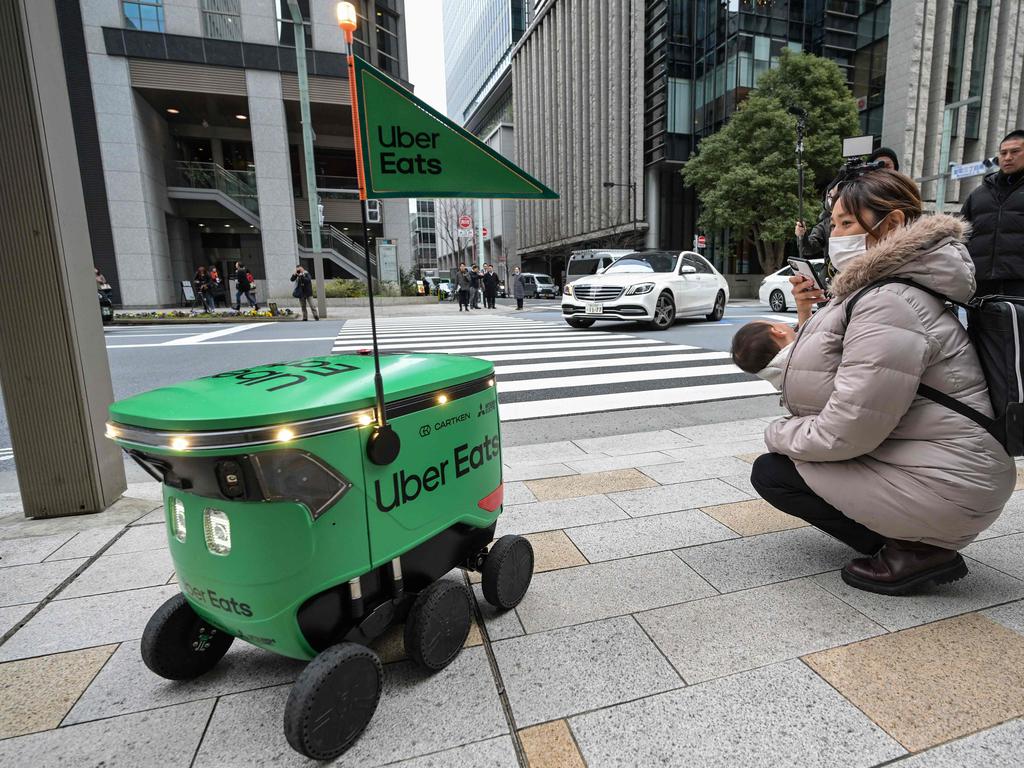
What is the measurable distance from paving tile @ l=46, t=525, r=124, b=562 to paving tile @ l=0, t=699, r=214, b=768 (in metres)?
1.22

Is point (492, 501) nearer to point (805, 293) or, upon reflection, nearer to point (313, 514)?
point (313, 514)

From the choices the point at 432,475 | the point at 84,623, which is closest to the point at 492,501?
the point at 432,475

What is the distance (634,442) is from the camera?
14.3 feet

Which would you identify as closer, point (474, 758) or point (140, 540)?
point (474, 758)

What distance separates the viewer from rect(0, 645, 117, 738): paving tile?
155cm

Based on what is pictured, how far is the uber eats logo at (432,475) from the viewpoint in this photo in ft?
4.90

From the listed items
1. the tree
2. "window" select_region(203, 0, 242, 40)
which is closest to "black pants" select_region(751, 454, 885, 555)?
the tree

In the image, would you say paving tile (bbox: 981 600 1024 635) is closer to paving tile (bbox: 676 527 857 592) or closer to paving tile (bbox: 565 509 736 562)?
paving tile (bbox: 676 527 857 592)

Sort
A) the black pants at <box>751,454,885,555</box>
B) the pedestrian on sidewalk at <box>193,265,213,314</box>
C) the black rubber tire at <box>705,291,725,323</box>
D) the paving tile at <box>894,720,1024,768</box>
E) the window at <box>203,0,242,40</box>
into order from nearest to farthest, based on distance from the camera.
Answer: the paving tile at <box>894,720,1024,768</box> < the black pants at <box>751,454,885,555</box> < the black rubber tire at <box>705,291,725,323</box> < the pedestrian on sidewalk at <box>193,265,213,314</box> < the window at <box>203,0,242,40</box>

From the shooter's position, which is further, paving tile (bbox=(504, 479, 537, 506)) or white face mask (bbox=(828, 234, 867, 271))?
paving tile (bbox=(504, 479, 537, 506))

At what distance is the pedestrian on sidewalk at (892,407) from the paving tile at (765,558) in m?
0.21

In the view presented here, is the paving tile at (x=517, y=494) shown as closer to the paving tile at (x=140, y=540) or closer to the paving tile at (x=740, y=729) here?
the paving tile at (x=740, y=729)

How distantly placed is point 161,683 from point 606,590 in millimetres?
1503

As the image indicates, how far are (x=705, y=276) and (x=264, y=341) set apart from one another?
958cm
